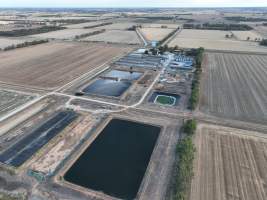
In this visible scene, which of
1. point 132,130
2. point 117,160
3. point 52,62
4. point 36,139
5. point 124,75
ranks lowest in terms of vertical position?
point 117,160

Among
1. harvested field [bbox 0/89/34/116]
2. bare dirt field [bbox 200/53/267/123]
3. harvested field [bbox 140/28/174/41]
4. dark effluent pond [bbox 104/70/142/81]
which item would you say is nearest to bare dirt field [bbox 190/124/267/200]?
bare dirt field [bbox 200/53/267/123]

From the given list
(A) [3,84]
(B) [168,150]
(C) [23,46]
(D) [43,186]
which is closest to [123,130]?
(B) [168,150]

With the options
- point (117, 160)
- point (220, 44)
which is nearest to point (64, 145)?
point (117, 160)

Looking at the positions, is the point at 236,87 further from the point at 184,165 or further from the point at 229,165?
the point at 184,165

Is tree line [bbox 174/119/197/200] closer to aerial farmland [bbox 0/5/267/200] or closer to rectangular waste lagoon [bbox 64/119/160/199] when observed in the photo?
aerial farmland [bbox 0/5/267/200]

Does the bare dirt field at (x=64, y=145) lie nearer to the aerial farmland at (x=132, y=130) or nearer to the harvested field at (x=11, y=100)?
the aerial farmland at (x=132, y=130)

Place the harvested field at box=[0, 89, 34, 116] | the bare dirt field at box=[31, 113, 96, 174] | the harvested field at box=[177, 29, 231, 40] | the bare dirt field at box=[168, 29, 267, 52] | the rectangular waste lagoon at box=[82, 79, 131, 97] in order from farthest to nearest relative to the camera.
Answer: the harvested field at box=[177, 29, 231, 40]
the bare dirt field at box=[168, 29, 267, 52]
the rectangular waste lagoon at box=[82, 79, 131, 97]
the harvested field at box=[0, 89, 34, 116]
the bare dirt field at box=[31, 113, 96, 174]
